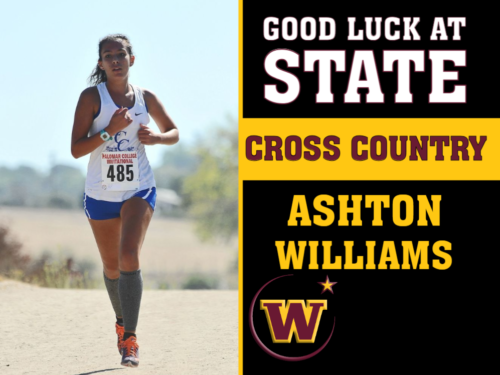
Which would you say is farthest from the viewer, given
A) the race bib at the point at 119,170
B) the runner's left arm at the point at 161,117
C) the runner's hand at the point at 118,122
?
the runner's left arm at the point at 161,117

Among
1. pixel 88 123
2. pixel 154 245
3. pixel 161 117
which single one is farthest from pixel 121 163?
pixel 154 245

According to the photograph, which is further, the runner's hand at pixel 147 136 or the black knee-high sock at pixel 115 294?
the black knee-high sock at pixel 115 294

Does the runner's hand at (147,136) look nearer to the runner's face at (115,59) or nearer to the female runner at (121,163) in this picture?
the female runner at (121,163)

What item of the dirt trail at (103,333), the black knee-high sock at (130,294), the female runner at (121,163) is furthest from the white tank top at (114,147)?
the dirt trail at (103,333)

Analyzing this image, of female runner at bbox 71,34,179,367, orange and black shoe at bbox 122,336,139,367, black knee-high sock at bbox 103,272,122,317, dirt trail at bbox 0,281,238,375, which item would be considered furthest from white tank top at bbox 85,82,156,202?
dirt trail at bbox 0,281,238,375

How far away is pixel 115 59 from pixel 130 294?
69.6 inches

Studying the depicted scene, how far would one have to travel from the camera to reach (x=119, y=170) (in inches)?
269

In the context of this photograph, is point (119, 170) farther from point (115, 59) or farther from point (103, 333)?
point (103, 333)

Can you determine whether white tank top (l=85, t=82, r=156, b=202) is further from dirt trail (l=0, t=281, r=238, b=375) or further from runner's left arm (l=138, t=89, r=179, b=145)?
dirt trail (l=0, t=281, r=238, b=375)

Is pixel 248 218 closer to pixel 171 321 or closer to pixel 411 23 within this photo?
pixel 411 23

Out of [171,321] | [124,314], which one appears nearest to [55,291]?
[171,321]

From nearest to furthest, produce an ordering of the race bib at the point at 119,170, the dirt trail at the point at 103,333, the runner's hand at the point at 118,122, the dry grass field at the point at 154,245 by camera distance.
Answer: the runner's hand at the point at 118,122
the race bib at the point at 119,170
the dirt trail at the point at 103,333
the dry grass field at the point at 154,245

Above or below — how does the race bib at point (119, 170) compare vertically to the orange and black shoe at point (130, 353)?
above

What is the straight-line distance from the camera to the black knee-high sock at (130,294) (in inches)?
265
